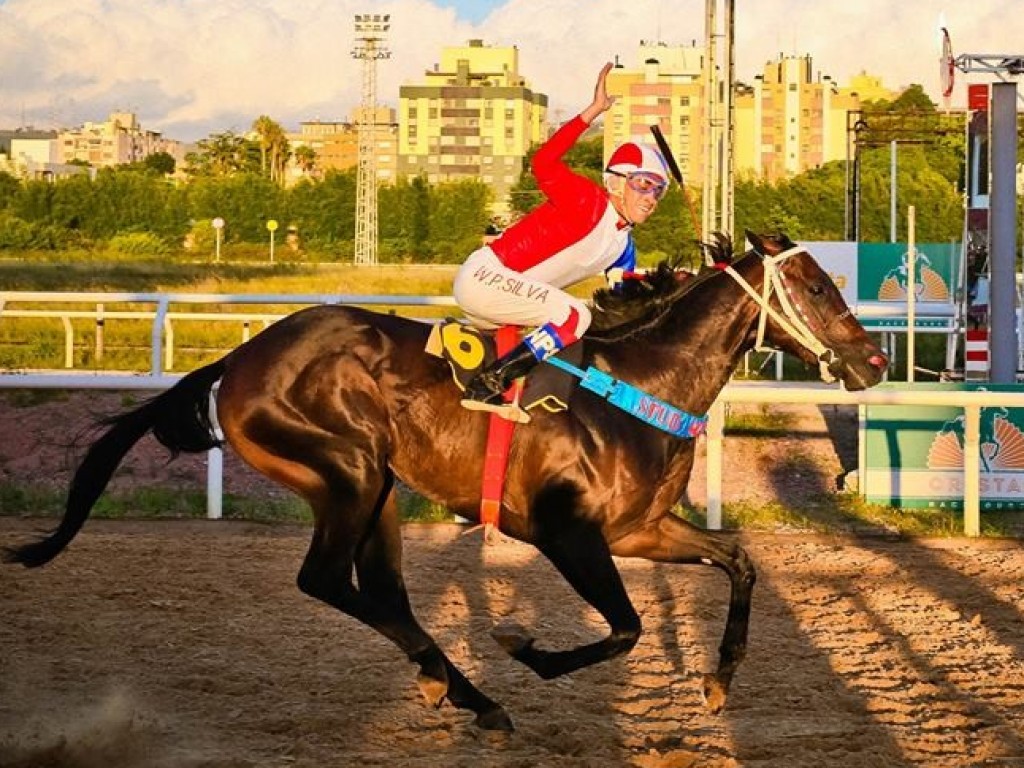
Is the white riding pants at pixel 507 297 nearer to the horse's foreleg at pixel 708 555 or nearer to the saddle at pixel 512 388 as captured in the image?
the saddle at pixel 512 388

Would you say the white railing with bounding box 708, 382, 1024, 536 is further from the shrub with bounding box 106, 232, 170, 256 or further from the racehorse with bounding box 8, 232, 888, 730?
the shrub with bounding box 106, 232, 170, 256

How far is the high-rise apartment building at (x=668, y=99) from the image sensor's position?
350ft

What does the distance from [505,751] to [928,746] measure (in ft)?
4.21

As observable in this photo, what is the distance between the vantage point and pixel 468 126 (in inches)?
5527

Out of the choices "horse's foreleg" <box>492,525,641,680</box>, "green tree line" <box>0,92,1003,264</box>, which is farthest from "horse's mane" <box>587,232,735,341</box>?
"green tree line" <box>0,92,1003,264</box>

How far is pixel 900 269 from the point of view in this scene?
17.2m

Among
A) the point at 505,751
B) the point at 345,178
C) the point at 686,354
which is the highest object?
the point at 345,178

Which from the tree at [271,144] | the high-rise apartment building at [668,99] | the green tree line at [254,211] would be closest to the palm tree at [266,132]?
the tree at [271,144]

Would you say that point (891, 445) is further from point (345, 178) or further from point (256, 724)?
point (345, 178)

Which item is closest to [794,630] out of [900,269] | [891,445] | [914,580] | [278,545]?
[914,580]

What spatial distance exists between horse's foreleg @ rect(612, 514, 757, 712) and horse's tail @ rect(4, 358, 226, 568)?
1558 millimetres

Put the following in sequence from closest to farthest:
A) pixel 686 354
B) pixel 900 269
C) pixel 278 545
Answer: pixel 686 354, pixel 278 545, pixel 900 269

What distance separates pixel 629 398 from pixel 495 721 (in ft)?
3.68

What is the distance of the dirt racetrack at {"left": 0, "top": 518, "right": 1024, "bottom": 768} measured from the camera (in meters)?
5.12
